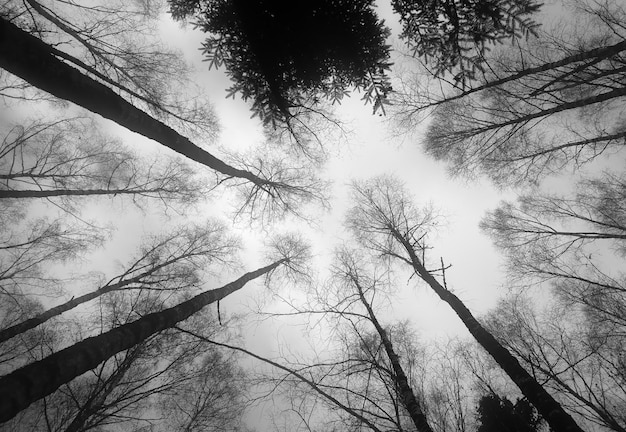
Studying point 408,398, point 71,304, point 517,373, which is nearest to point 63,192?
point 71,304

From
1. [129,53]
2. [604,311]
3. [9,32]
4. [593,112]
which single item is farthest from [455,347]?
[129,53]

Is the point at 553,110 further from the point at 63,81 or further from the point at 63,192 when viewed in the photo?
the point at 63,192

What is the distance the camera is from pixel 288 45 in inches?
191

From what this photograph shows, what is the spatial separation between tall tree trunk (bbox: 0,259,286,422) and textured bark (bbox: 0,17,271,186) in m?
1.85

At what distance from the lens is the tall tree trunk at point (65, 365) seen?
146 centimetres

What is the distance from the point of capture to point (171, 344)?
23.2ft

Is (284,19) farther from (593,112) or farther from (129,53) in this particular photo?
(593,112)

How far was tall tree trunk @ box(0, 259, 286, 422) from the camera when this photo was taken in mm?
1457

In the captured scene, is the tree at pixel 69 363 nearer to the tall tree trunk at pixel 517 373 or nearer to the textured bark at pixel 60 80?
the textured bark at pixel 60 80

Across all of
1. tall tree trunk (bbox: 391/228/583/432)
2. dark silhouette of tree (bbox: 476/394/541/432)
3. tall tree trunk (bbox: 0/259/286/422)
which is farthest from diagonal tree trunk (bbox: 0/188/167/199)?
dark silhouette of tree (bbox: 476/394/541/432)

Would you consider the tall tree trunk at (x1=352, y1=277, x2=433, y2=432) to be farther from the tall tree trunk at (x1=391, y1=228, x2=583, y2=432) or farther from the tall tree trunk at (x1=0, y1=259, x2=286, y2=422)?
the tall tree trunk at (x1=0, y1=259, x2=286, y2=422)

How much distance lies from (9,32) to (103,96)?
587 mm

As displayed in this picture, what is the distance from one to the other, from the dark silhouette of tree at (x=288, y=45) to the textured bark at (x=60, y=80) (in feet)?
9.34

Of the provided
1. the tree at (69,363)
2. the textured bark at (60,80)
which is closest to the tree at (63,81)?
the textured bark at (60,80)
